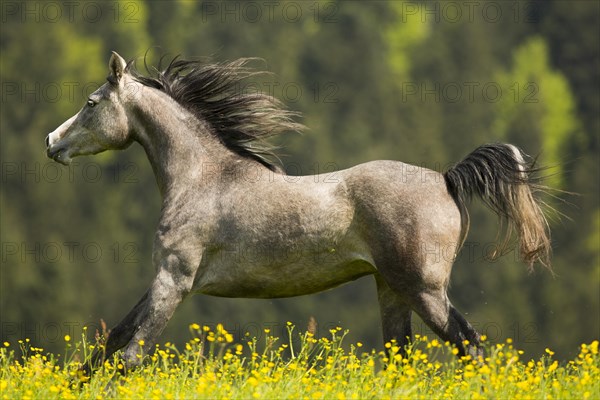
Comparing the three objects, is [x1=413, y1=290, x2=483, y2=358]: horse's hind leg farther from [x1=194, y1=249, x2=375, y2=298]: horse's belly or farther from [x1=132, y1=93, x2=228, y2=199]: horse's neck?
[x1=132, y1=93, x2=228, y2=199]: horse's neck

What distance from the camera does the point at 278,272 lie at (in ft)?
30.1

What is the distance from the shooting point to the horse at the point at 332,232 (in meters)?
8.95

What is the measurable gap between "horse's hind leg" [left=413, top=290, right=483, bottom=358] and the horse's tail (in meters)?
0.57

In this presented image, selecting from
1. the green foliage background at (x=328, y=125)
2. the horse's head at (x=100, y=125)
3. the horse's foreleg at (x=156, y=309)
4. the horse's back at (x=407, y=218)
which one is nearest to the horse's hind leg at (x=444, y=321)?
the horse's back at (x=407, y=218)

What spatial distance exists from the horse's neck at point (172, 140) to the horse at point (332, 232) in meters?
0.03

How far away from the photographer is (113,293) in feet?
159

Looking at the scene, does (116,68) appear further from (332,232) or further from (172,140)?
(332,232)

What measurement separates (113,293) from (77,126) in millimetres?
39018

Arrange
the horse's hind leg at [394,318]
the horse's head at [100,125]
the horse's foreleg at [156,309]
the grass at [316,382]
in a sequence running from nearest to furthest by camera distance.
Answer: the grass at [316,382] < the horse's foreleg at [156,309] < the horse's hind leg at [394,318] < the horse's head at [100,125]

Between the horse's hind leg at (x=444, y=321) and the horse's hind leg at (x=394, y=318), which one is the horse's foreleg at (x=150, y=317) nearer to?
the horse's hind leg at (x=394, y=318)

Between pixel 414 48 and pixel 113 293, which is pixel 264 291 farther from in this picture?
pixel 414 48

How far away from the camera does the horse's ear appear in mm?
9680

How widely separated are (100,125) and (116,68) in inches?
18.3

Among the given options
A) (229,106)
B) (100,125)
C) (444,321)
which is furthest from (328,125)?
(444,321)
